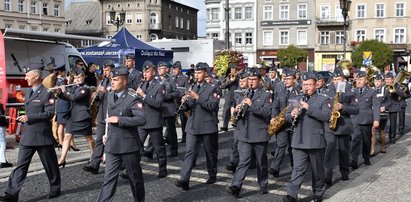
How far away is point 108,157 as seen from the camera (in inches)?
240

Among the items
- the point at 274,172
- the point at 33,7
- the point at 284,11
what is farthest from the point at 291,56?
the point at 274,172

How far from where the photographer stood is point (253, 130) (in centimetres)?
748

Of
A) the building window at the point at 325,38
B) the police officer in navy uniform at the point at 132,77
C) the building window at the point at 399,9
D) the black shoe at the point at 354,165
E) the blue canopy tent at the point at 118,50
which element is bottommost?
the black shoe at the point at 354,165

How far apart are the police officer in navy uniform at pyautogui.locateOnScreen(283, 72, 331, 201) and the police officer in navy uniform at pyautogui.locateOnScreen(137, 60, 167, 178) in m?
2.67

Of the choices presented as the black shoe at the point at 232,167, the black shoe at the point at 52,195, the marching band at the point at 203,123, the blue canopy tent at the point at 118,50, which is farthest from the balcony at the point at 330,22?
the black shoe at the point at 52,195

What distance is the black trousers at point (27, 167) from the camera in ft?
22.4

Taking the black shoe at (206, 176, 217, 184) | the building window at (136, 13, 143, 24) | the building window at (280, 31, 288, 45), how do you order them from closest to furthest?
1. the black shoe at (206, 176, 217, 184)
2. the building window at (280, 31, 288, 45)
3. the building window at (136, 13, 143, 24)

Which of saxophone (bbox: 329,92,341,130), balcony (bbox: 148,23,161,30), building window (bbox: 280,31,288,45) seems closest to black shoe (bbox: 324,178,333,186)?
saxophone (bbox: 329,92,341,130)

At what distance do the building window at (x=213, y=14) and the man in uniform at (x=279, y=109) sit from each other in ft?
175

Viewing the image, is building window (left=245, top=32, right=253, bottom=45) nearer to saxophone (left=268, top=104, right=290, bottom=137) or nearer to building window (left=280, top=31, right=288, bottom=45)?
building window (left=280, top=31, right=288, bottom=45)

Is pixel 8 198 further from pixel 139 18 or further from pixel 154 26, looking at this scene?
pixel 139 18

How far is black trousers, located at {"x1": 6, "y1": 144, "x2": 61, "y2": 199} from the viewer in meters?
6.84

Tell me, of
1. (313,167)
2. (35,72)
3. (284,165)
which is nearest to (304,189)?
(313,167)

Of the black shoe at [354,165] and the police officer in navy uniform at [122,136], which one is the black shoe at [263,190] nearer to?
the police officer in navy uniform at [122,136]
